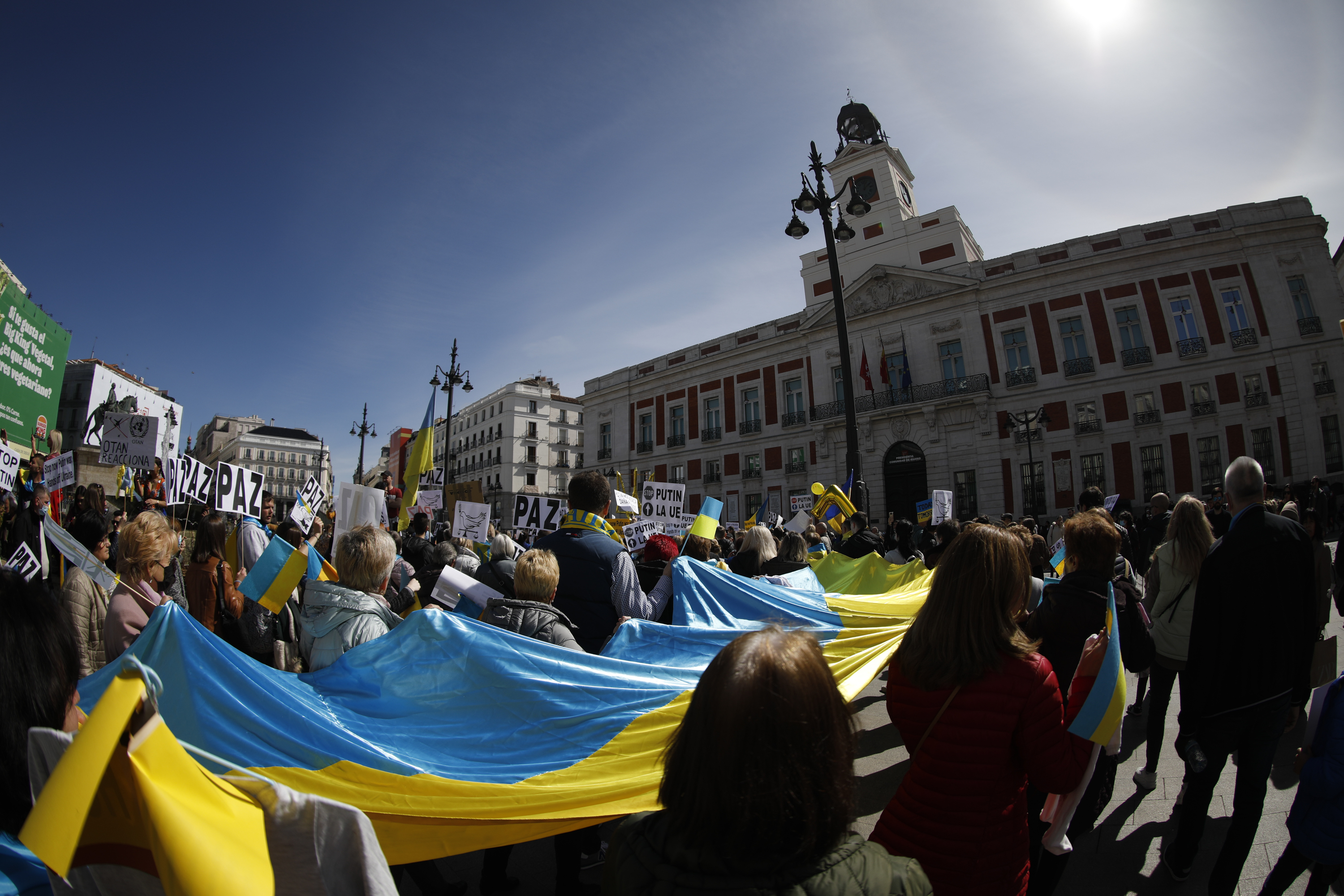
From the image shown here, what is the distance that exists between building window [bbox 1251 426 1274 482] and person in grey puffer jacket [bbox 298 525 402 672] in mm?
30157

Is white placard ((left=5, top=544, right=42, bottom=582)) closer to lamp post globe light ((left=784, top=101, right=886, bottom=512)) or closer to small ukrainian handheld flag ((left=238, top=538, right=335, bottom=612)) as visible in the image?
small ukrainian handheld flag ((left=238, top=538, right=335, bottom=612))

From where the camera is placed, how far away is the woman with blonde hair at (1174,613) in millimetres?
4082

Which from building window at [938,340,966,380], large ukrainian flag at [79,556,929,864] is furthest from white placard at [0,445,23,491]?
building window at [938,340,966,380]

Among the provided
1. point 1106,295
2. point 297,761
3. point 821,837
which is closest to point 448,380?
point 297,761

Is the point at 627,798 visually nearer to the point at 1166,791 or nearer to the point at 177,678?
the point at 177,678

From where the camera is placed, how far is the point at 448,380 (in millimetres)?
21453

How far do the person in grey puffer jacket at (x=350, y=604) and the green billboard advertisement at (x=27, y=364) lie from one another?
111ft

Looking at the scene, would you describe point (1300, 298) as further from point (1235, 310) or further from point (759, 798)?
point (759, 798)

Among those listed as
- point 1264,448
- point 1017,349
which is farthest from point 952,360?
point 1264,448

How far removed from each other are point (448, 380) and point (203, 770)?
70.5 feet

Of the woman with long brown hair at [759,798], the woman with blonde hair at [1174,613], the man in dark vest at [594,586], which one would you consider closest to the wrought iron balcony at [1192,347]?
the woman with blonde hair at [1174,613]

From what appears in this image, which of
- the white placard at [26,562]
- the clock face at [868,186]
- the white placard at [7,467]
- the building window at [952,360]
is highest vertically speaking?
the clock face at [868,186]

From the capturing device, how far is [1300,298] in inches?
959

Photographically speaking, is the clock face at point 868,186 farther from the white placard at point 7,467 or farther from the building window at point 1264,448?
the white placard at point 7,467
